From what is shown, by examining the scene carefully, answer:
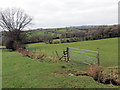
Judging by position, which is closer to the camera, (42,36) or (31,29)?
(31,29)

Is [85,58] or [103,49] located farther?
[103,49]

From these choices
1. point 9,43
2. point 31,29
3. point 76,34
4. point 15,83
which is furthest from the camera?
point 76,34

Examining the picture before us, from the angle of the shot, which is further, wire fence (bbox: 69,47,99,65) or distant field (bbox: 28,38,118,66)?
distant field (bbox: 28,38,118,66)

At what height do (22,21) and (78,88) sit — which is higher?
(22,21)

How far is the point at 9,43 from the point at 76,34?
36.6m

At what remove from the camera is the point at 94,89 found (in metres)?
6.40

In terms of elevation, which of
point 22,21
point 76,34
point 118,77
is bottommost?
point 118,77

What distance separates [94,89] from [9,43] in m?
31.0

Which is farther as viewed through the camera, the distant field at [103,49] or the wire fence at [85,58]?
the distant field at [103,49]

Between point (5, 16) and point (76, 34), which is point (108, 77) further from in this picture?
point (76, 34)

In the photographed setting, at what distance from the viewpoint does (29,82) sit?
750 cm

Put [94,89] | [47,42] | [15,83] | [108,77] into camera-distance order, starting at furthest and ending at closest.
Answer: [47,42] < [108,77] < [15,83] < [94,89]

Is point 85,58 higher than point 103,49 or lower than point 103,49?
lower

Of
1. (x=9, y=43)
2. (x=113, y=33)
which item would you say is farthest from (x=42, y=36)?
(x=113, y=33)
